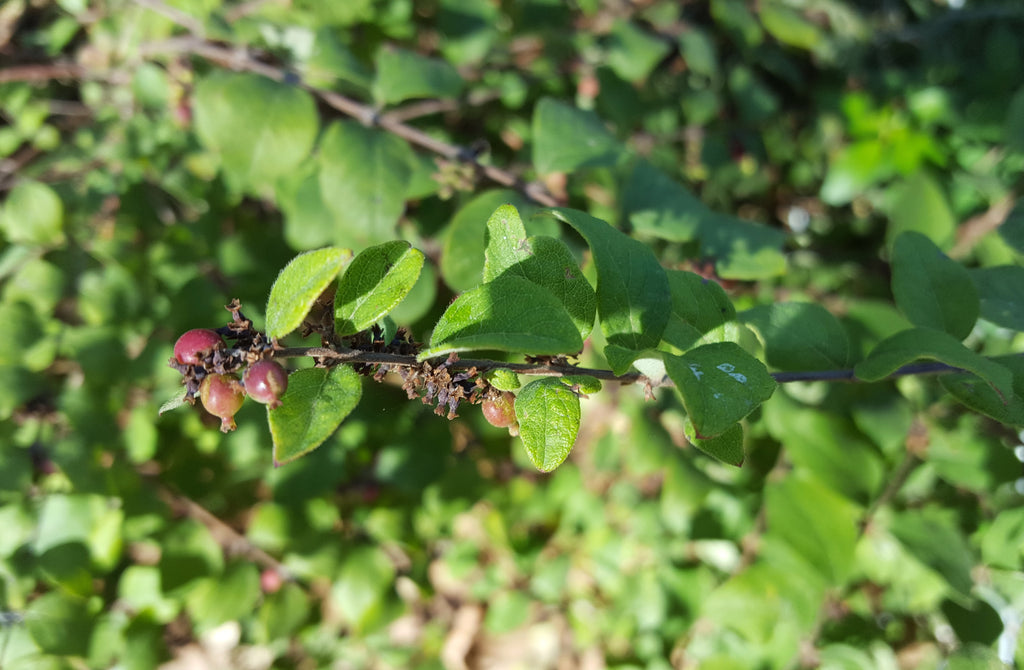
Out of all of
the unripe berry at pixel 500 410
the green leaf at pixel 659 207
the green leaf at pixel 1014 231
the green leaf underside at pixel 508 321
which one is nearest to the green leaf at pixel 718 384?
the green leaf underside at pixel 508 321

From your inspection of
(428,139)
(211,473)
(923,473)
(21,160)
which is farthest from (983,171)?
(21,160)

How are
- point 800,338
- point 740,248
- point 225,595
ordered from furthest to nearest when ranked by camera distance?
1. point 225,595
2. point 740,248
3. point 800,338

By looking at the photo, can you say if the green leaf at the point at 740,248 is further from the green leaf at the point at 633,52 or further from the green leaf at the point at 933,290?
the green leaf at the point at 633,52

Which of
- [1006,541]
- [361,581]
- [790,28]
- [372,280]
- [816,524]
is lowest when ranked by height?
[361,581]

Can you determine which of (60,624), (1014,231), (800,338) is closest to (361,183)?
(800,338)

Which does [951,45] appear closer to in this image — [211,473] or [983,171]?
[983,171]

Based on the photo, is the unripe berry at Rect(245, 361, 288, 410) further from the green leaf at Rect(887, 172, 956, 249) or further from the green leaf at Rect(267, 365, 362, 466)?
the green leaf at Rect(887, 172, 956, 249)

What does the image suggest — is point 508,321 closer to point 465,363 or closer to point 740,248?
point 465,363

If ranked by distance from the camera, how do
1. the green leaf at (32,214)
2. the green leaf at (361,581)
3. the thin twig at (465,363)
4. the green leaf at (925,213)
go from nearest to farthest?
1. the thin twig at (465,363)
2. the green leaf at (32,214)
3. the green leaf at (925,213)
4. the green leaf at (361,581)
